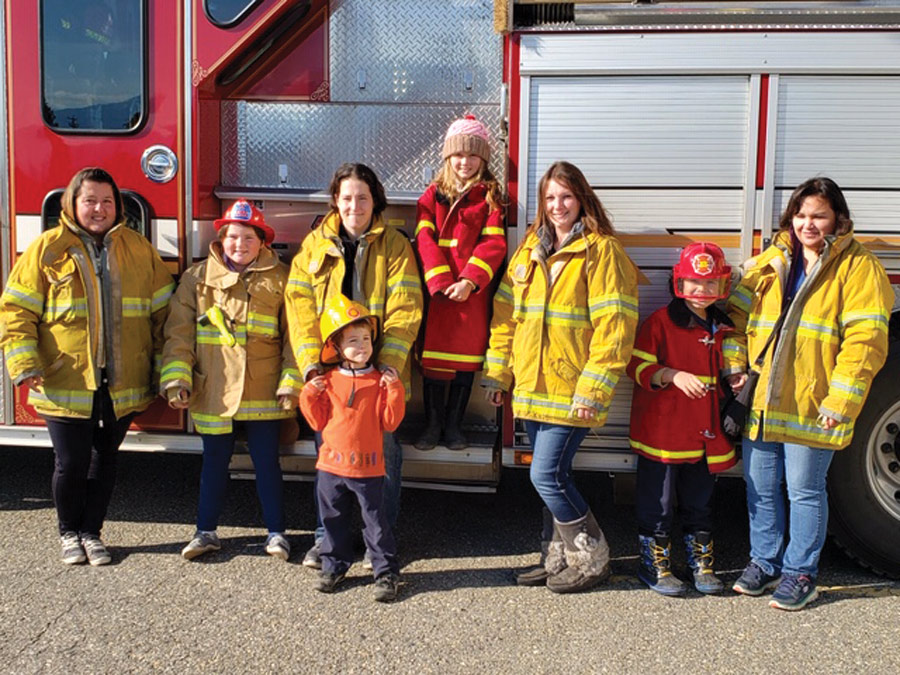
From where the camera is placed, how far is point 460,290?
12.2 feet

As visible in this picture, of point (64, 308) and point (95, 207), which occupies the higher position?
point (95, 207)

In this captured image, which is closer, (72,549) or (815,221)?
(815,221)

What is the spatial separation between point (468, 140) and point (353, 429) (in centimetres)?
136

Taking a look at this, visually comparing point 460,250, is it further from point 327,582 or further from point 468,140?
point 327,582

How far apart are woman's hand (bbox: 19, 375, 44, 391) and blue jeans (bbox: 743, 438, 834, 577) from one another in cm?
311

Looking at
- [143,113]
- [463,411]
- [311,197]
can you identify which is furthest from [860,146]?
[143,113]

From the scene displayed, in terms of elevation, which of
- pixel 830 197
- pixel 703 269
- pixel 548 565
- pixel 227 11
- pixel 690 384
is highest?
pixel 227 11

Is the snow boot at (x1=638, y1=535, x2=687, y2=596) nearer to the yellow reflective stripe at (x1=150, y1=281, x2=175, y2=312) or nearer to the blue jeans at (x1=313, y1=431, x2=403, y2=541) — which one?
the blue jeans at (x1=313, y1=431, x2=403, y2=541)

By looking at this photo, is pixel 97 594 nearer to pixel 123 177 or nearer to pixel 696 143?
pixel 123 177

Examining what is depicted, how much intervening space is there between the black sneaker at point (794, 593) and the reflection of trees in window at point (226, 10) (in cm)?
355

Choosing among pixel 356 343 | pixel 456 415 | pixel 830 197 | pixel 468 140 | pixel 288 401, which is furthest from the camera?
pixel 456 415

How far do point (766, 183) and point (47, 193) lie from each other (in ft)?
11.1

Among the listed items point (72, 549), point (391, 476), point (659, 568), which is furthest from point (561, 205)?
point (72, 549)

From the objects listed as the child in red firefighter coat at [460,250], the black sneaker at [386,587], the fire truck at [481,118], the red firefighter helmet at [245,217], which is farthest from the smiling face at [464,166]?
the black sneaker at [386,587]
